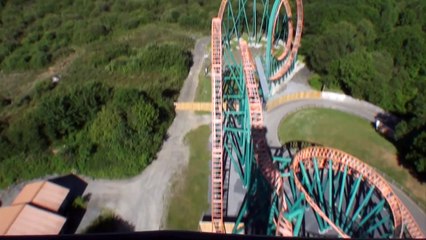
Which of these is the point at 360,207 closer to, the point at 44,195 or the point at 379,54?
the point at 44,195

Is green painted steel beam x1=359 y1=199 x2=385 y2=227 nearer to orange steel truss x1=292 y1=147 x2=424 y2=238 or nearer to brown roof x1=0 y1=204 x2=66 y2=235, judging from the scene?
orange steel truss x1=292 y1=147 x2=424 y2=238

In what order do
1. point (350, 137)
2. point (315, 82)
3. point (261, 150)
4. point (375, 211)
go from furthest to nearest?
point (315, 82) → point (350, 137) → point (261, 150) → point (375, 211)

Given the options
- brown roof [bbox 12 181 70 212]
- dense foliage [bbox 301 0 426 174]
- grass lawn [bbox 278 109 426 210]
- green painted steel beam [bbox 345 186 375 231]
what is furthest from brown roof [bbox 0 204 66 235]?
dense foliage [bbox 301 0 426 174]

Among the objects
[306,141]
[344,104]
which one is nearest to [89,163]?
[306,141]

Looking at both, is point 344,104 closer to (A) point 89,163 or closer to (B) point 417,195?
(B) point 417,195

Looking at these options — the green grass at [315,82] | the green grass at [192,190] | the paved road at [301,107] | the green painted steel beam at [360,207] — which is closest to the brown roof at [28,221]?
the green grass at [192,190]

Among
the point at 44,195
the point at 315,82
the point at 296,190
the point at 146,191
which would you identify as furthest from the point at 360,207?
the point at 44,195

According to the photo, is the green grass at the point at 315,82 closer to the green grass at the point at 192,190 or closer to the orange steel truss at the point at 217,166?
the green grass at the point at 192,190
